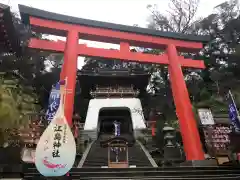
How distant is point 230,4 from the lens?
90.0 ft

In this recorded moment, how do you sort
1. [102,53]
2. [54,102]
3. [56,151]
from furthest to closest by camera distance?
[102,53] → [54,102] → [56,151]

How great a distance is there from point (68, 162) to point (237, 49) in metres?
21.3

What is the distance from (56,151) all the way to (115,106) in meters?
15.2

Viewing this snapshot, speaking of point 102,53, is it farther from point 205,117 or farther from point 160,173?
point 205,117

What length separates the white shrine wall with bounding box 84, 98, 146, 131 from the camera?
17281mm

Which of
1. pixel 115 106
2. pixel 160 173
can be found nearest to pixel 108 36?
pixel 160 173

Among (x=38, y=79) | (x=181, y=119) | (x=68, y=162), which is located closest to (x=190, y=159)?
(x=181, y=119)

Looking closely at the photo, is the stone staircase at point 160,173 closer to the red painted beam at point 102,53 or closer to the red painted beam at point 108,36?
the red painted beam at point 102,53

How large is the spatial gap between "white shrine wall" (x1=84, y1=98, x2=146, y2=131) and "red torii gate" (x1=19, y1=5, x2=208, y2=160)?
7.53m

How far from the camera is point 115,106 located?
19.2 m

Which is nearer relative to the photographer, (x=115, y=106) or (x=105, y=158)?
(x=105, y=158)

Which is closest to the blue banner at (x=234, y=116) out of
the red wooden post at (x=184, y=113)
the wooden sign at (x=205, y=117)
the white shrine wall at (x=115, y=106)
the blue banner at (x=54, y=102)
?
the red wooden post at (x=184, y=113)

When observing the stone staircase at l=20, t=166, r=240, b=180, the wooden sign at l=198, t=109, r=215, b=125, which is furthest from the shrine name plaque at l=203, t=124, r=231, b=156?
the wooden sign at l=198, t=109, r=215, b=125

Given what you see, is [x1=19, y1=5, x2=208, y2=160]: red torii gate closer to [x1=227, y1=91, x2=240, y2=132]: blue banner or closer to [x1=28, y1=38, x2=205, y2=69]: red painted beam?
[x1=28, y1=38, x2=205, y2=69]: red painted beam
